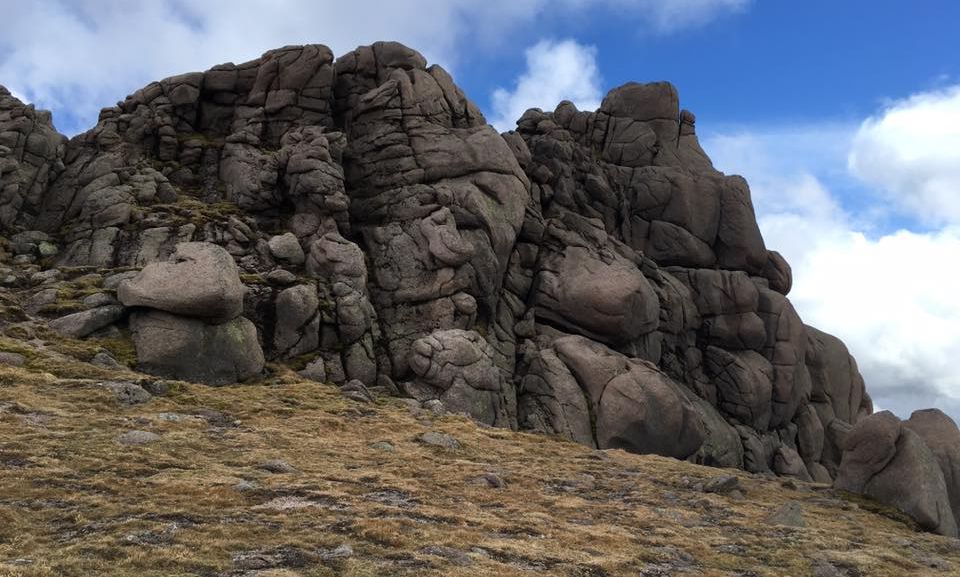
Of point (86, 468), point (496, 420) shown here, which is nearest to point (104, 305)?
point (86, 468)

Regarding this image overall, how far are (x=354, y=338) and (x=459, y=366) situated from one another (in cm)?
836

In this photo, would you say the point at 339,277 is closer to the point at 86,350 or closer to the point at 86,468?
the point at 86,350

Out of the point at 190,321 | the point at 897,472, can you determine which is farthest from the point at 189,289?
the point at 897,472

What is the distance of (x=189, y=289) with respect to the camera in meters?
42.4

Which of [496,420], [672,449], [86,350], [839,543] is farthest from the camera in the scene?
[672,449]

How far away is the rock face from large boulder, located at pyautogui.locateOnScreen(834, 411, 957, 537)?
403 millimetres

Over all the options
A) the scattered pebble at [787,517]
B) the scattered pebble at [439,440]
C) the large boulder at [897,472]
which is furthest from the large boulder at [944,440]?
the scattered pebble at [439,440]

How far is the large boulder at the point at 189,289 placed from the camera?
42.2 meters

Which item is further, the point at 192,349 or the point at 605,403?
the point at 605,403

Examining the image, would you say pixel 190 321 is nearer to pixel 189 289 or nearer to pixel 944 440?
pixel 189 289

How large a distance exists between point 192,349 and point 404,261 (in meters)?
22.2

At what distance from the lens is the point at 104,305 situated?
142ft

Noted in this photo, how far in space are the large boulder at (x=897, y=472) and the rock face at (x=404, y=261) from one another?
1.32 feet

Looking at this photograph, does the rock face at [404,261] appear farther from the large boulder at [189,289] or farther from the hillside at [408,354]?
the hillside at [408,354]
